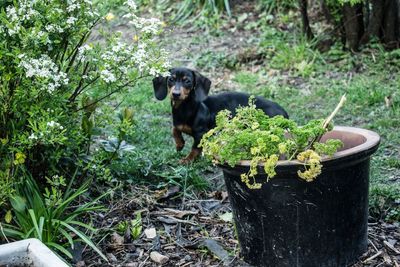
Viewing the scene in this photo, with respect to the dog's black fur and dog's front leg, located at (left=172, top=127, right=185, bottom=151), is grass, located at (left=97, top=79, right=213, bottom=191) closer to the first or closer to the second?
dog's front leg, located at (left=172, top=127, right=185, bottom=151)

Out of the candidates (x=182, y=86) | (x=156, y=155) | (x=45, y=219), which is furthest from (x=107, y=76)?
(x=182, y=86)

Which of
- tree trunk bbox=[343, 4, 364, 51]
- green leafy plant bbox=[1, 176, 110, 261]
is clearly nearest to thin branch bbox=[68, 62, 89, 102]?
green leafy plant bbox=[1, 176, 110, 261]

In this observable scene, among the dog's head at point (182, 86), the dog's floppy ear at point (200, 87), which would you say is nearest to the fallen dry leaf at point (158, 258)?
the dog's head at point (182, 86)

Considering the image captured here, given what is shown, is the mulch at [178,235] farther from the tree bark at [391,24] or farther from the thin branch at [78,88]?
the tree bark at [391,24]

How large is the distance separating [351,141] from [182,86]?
7.21 feet

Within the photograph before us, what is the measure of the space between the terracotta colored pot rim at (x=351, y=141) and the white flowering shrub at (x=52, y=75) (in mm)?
962

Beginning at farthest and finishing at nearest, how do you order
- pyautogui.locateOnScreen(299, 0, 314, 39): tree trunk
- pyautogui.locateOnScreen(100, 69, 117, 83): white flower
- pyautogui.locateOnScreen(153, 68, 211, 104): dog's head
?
pyautogui.locateOnScreen(299, 0, 314, 39): tree trunk
pyautogui.locateOnScreen(153, 68, 211, 104): dog's head
pyautogui.locateOnScreen(100, 69, 117, 83): white flower

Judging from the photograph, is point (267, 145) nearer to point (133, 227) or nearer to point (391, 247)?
point (391, 247)

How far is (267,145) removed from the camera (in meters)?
3.29

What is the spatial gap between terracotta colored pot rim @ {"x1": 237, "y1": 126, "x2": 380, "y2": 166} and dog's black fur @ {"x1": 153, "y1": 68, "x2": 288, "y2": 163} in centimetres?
195

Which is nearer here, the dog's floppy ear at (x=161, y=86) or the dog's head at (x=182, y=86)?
the dog's head at (x=182, y=86)

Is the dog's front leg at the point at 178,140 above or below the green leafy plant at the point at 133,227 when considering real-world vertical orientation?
below

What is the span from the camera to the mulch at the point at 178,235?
3678 millimetres

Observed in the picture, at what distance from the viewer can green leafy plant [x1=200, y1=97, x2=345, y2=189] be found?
10.3 feet
